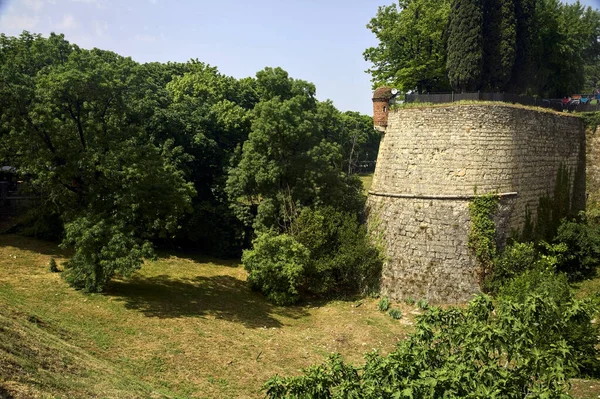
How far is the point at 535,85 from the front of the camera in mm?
25188


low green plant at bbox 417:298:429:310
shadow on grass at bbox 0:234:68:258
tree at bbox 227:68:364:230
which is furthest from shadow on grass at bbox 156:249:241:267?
low green plant at bbox 417:298:429:310

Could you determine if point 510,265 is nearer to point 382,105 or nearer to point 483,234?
point 483,234

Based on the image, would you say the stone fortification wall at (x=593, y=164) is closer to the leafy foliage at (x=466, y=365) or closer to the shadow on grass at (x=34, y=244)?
the leafy foliage at (x=466, y=365)

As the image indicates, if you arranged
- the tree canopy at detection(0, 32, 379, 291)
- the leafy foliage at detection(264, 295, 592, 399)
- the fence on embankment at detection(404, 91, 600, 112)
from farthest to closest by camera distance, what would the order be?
the fence on embankment at detection(404, 91, 600, 112) < the tree canopy at detection(0, 32, 379, 291) < the leafy foliage at detection(264, 295, 592, 399)

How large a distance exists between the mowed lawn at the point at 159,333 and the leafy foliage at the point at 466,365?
4.51 meters

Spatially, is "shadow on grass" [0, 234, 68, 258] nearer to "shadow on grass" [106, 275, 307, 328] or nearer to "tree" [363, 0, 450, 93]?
"shadow on grass" [106, 275, 307, 328]

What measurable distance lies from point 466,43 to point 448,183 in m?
7.09

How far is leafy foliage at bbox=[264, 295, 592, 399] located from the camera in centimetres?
681

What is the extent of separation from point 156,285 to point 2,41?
16.6 meters

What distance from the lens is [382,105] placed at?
21.3 metres

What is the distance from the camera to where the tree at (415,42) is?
24.3 metres

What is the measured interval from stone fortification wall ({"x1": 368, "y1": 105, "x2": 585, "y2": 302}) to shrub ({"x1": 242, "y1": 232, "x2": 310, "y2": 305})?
393 cm

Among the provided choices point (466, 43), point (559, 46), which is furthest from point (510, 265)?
point (559, 46)

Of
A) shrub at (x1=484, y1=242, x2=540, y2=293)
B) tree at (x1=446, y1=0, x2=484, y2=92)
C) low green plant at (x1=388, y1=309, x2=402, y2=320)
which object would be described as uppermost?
tree at (x1=446, y1=0, x2=484, y2=92)
